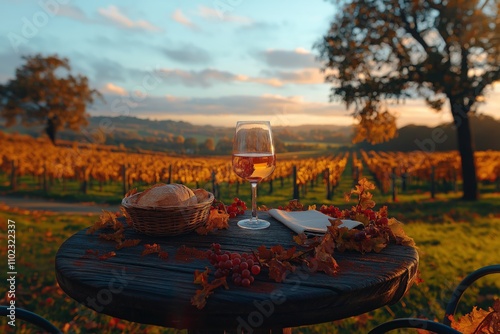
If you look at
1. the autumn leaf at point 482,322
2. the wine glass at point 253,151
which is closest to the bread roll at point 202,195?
the wine glass at point 253,151

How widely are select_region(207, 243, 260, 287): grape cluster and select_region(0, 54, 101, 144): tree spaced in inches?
1312

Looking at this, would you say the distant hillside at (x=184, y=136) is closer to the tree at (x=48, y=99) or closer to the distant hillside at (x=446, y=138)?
the distant hillside at (x=446, y=138)

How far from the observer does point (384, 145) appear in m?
30.9

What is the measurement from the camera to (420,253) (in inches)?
77.6

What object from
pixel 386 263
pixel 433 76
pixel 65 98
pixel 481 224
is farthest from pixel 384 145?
pixel 386 263

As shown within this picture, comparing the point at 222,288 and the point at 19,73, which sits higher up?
the point at 19,73

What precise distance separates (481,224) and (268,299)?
444 inches

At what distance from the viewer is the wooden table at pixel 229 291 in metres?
1.34

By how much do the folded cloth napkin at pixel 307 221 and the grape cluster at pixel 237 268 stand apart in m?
0.57

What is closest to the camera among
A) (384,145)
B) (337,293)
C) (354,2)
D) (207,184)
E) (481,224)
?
(337,293)

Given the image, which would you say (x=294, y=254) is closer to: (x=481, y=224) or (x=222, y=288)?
(x=222, y=288)

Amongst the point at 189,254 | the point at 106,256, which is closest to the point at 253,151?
the point at 189,254

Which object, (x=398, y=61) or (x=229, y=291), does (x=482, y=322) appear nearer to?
(x=229, y=291)

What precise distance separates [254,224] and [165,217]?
0.59 metres
